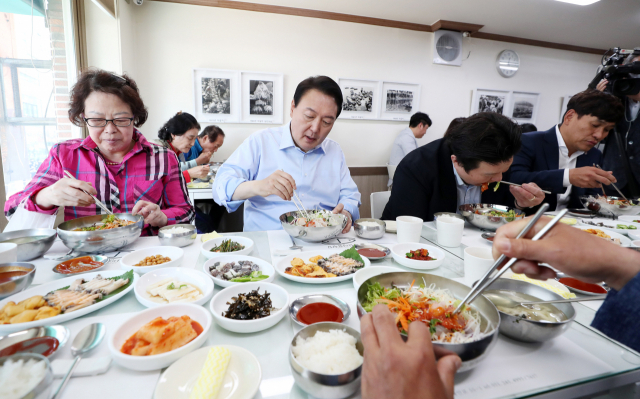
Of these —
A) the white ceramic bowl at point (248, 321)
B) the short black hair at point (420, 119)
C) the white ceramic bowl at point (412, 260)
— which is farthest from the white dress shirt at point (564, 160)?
the white ceramic bowl at point (248, 321)

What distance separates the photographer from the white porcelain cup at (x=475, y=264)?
1.16 m

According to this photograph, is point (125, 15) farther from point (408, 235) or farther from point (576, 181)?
point (576, 181)

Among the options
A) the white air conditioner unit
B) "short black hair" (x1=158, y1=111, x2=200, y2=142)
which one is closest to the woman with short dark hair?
"short black hair" (x1=158, y1=111, x2=200, y2=142)

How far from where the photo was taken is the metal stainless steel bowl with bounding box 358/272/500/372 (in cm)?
69

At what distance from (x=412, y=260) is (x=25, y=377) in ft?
4.21

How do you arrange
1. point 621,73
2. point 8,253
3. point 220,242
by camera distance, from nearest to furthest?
point 8,253
point 220,242
point 621,73

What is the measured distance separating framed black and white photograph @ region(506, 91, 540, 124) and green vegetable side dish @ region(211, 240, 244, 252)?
6697 millimetres

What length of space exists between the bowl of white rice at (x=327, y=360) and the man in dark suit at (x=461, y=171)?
5.88 ft

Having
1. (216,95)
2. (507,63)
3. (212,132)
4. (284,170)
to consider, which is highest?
(507,63)

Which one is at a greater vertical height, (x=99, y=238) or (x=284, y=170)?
(x=284, y=170)

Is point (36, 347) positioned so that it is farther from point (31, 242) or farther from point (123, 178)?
point (123, 178)

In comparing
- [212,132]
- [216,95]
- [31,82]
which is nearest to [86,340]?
[31,82]

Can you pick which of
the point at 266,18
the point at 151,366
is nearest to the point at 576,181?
the point at 151,366

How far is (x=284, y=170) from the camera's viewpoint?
98.3 inches
